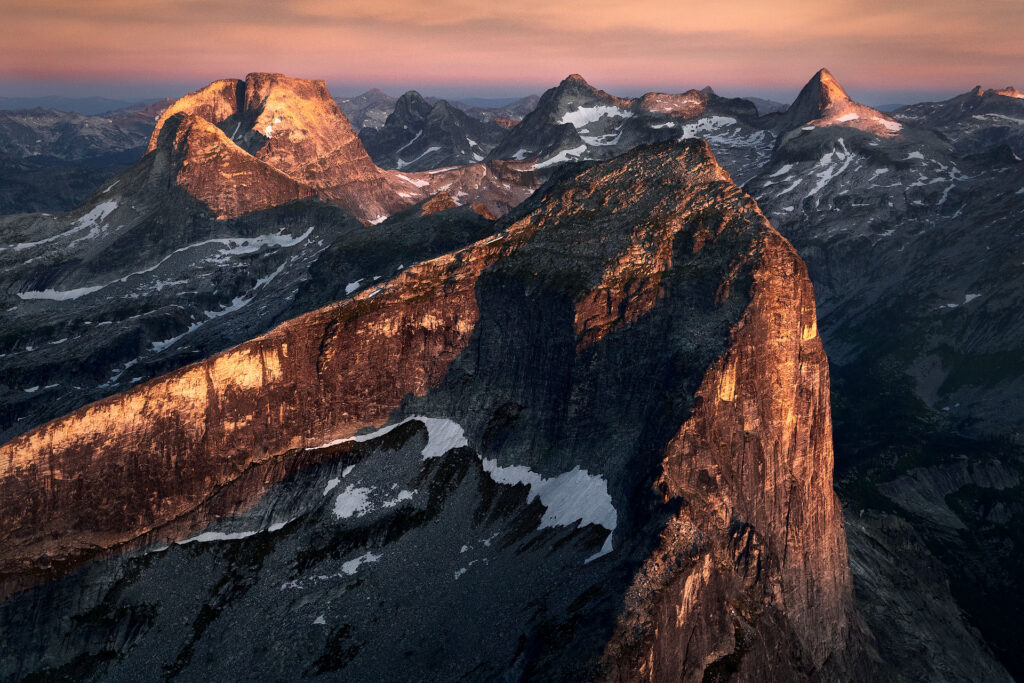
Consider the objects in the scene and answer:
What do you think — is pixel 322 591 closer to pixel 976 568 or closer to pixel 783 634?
pixel 783 634

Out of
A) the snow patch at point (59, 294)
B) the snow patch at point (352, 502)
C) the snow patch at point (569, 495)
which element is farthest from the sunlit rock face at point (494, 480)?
the snow patch at point (59, 294)

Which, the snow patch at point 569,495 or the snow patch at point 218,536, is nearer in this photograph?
the snow patch at point 569,495

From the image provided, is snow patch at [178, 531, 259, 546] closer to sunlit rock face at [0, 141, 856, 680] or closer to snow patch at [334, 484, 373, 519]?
sunlit rock face at [0, 141, 856, 680]

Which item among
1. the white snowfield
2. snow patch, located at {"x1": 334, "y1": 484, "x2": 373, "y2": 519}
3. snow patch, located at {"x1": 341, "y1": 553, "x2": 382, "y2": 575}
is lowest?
snow patch, located at {"x1": 341, "y1": 553, "x2": 382, "y2": 575}

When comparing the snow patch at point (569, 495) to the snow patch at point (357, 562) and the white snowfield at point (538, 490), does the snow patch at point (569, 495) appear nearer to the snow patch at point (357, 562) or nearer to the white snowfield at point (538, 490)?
the white snowfield at point (538, 490)

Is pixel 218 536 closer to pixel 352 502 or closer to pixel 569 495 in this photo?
pixel 352 502

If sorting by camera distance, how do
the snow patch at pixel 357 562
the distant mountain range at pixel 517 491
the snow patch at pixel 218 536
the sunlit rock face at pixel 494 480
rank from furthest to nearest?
the snow patch at pixel 218 536
the snow patch at pixel 357 562
the distant mountain range at pixel 517 491
the sunlit rock face at pixel 494 480

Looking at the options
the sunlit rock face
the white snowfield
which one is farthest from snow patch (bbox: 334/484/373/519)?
the sunlit rock face

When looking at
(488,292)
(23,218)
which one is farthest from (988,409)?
(23,218)
